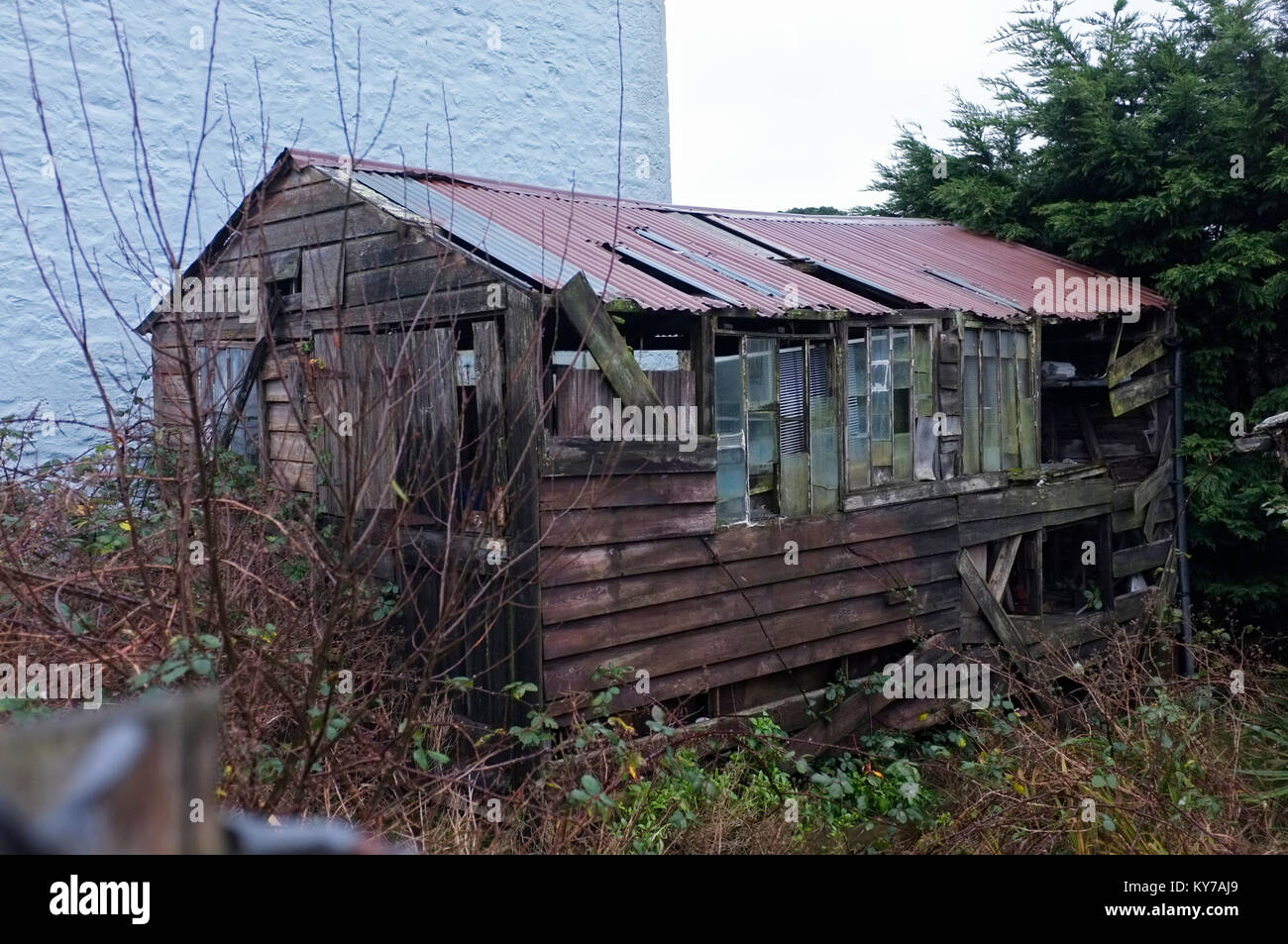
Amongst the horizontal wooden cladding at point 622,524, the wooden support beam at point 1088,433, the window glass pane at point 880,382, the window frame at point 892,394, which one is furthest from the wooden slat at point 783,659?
the wooden support beam at point 1088,433

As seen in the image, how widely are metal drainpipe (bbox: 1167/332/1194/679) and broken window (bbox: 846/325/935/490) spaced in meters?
4.32

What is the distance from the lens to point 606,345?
22.7 feet

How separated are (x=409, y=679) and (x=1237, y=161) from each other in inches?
436

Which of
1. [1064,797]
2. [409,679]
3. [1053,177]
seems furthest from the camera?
[1053,177]

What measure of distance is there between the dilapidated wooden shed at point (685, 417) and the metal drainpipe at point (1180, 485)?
78 mm

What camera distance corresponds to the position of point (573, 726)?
648 centimetres

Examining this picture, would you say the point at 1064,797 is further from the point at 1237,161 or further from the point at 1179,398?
the point at 1237,161

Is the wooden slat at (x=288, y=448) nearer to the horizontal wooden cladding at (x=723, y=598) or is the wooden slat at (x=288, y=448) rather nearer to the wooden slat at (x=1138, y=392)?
the horizontal wooden cladding at (x=723, y=598)

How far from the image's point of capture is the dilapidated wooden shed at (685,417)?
6734 mm
